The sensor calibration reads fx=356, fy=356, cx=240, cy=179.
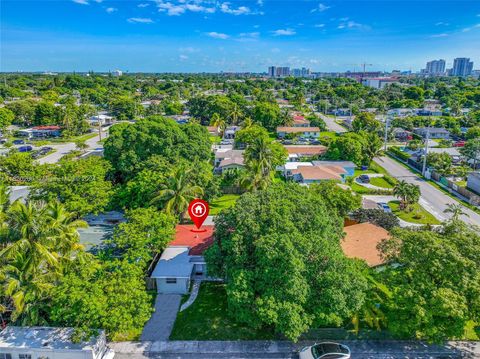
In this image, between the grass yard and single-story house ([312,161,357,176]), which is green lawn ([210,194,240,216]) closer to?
single-story house ([312,161,357,176])

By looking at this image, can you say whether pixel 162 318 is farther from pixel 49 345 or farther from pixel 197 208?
pixel 197 208

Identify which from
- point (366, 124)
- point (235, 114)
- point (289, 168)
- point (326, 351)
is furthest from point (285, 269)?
point (235, 114)

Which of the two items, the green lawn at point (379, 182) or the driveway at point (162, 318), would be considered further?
the green lawn at point (379, 182)

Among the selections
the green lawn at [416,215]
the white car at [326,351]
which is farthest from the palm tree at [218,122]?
the white car at [326,351]

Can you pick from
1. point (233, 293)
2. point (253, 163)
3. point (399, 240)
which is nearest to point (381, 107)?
point (253, 163)

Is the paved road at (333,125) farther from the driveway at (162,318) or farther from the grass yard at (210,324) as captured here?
the driveway at (162,318)

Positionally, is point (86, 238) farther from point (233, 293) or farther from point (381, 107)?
point (381, 107)
